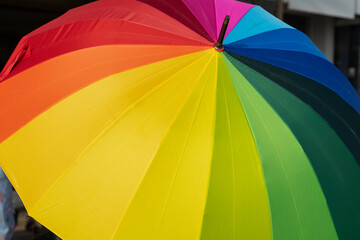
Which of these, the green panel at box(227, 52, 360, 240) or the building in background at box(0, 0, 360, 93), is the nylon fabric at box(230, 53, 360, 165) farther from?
the building in background at box(0, 0, 360, 93)

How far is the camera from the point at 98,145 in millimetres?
1688

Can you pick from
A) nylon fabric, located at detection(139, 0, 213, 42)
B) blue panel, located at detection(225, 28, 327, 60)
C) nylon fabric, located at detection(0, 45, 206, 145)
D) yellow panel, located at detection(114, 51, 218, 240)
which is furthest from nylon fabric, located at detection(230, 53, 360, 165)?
yellow panel, located at detection(114, 51, 218, 240)

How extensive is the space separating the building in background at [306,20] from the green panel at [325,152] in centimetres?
450

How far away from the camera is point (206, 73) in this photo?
177cm

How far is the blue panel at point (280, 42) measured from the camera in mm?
1992

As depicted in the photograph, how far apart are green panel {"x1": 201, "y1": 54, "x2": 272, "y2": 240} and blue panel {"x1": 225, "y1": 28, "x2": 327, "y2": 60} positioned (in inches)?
11.3

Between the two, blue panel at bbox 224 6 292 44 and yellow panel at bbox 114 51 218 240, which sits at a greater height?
blue panel at bbox 224 6 292 44

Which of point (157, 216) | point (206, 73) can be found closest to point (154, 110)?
point (206, 73)

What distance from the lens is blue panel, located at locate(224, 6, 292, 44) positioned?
202 centimetres

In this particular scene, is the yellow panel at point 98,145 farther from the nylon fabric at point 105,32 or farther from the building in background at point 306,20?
the building in background at point 306,20

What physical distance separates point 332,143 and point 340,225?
33cm

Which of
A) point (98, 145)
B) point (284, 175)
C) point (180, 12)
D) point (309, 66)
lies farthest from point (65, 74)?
point (309, 66)

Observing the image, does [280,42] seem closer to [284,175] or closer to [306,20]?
[284,175]

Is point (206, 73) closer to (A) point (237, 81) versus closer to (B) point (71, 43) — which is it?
(A) point (237, 81)
